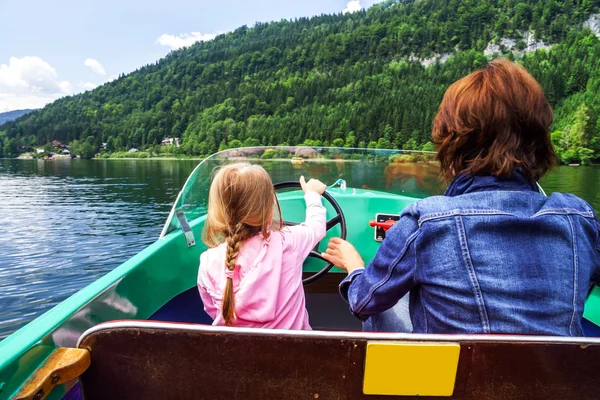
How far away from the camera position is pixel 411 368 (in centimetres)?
94

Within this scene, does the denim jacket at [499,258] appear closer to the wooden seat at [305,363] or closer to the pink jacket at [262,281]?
the wooden seat at [305,363]

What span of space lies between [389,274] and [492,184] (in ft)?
1.22

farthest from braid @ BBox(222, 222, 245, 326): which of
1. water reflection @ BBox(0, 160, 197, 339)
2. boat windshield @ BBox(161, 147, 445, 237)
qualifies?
water reflection @ BBox(0, 160, 197, 339)

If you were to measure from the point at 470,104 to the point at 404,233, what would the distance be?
40 centimetres

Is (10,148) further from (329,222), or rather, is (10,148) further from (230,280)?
(230,280)

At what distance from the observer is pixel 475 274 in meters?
1.01

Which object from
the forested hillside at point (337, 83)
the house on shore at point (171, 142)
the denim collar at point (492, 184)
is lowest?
the denim collar at point (492, 184)

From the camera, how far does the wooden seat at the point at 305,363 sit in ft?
3.06

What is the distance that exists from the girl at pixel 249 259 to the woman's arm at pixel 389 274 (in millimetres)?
376

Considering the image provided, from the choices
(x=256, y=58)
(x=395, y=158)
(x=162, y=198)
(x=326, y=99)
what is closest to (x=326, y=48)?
(x=256, y=58)

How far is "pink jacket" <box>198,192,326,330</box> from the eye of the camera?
1.52 m

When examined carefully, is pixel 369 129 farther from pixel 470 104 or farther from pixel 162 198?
pixel 470 104

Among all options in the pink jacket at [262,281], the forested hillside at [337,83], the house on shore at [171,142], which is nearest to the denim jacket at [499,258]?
the pink jacket at [262,281]

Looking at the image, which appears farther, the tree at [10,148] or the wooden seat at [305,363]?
the tree at [10,148]
